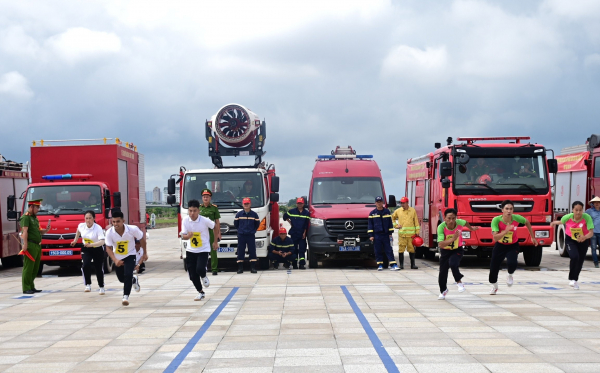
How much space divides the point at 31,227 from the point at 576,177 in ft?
52.4

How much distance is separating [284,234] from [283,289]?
508cm

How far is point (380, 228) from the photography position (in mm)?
17359

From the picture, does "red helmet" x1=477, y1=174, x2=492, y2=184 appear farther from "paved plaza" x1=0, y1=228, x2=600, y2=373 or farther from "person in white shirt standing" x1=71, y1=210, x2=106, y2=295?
"person in white shirt standing" x1=71, y1=210, x2=106, y2=295

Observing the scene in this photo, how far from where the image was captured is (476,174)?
58.0 feet

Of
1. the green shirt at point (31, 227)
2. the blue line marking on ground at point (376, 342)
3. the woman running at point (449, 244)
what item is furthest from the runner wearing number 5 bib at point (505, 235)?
the green shirt at point (31, 227)

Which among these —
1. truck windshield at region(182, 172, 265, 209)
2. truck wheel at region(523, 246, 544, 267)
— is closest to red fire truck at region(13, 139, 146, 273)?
truck windshield at region(182, 172, 265, 209)

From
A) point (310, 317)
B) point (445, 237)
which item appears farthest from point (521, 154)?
point (310, 317)

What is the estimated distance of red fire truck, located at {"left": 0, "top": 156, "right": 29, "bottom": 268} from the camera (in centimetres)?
1936

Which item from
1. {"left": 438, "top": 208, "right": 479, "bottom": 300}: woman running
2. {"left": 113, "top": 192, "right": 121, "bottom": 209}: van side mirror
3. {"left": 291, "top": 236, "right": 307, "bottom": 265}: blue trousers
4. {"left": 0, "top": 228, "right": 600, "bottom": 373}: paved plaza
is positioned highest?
{"left": 113, "top": 192, "right": 121, "bottom": 209}: van side mirror

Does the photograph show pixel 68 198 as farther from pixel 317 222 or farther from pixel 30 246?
pixel 317 222

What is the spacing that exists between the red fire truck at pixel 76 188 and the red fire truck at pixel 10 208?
94 centimetres

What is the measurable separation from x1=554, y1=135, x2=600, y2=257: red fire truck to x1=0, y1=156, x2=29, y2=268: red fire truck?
51.4 feet

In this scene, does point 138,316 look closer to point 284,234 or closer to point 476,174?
point 284,234

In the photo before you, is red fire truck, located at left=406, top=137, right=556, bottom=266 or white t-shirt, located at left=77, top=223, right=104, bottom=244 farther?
red fire truck, located at left=406, top=137, right=556, bottom=266
